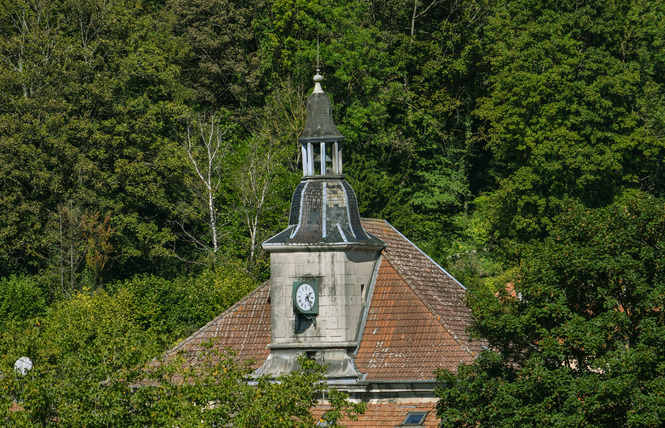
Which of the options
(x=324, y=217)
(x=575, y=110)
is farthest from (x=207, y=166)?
(x=324, y=217)

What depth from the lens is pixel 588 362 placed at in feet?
101

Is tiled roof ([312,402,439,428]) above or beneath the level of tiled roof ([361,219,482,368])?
beneath

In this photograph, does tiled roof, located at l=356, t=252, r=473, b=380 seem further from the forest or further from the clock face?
the forest

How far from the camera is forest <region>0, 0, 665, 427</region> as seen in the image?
5959 centimetres

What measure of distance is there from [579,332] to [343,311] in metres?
12.2

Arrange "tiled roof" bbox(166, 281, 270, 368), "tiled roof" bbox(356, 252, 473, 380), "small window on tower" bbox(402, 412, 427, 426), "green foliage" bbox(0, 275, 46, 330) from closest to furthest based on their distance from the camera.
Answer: "small window on tower" bbox(402, 412, 427, 426)
"tiled roof" bbox(356, 252, 473, 380)
"tiled roof" bbox(166, 281, 270, 368)
"green foliage" bbox(0, 275, 46, 330)

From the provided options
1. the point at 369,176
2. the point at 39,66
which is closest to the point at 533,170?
the point at 369,176

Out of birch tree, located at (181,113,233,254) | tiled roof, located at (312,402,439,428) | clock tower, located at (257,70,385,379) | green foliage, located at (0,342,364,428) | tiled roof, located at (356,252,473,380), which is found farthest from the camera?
birch tree, located at (181,113,233,254)

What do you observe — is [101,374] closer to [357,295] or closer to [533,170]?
[357,295]

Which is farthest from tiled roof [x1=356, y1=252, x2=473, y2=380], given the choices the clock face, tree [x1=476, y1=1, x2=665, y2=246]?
tree [x1=476, y1=1, x2=665, y2=246]

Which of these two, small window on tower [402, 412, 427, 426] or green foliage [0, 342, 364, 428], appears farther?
small window on tower [402, 412, 427, 426]

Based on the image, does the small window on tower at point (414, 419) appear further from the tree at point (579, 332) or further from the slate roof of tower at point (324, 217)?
the slate roof of tower at point (324, 217)

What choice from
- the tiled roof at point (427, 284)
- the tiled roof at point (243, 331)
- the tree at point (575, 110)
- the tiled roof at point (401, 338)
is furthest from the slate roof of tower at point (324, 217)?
the tree at point (575, 110)

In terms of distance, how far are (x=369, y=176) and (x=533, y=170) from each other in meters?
8.03
